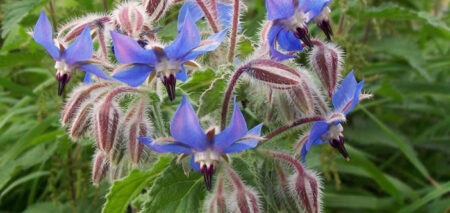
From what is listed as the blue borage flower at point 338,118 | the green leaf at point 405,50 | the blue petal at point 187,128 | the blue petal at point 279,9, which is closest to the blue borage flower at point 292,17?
the blue petal at point 279,9

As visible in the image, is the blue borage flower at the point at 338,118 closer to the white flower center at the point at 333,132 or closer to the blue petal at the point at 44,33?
the white flower center at the point at 333,132

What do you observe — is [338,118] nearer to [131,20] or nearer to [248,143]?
[248,143]

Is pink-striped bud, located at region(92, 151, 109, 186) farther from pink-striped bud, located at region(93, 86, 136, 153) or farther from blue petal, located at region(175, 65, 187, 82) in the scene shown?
blue petal, located at region(175, 65, 187, 82)

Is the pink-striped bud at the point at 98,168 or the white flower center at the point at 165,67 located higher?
the white flower center at the point at 165,67

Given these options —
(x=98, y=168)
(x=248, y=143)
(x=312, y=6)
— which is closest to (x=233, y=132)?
(x=248, y=143)

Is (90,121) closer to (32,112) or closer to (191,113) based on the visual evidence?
(191,113)

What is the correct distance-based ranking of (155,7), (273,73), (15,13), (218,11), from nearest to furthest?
(273,73) < (155,7) < (218,11) < (15,13)
